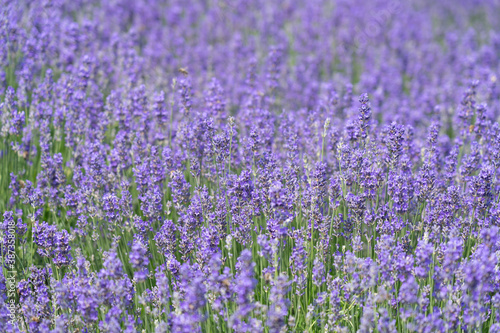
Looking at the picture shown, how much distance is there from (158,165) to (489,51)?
5903mm

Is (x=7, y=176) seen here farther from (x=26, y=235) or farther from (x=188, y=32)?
(x=188, y=32)

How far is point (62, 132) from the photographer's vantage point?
4.95m

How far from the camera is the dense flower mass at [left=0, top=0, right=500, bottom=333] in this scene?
288 cm

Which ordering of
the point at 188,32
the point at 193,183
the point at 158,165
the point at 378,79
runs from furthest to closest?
the point at 188,32, the point at 378,79, the point at 193,183, the point at 158,165

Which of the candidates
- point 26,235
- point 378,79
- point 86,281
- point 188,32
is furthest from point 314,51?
point 86,281

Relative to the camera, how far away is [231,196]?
379cm

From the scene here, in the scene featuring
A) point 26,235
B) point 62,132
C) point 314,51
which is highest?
point 314,51

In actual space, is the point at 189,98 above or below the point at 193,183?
above

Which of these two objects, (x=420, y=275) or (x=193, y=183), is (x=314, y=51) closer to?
(x=193, y=183)

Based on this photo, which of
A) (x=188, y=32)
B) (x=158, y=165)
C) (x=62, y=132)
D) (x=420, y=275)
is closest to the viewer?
(x=420, y=275)

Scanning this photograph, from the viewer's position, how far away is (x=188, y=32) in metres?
8.45

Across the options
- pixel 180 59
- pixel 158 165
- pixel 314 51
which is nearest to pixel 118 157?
pixel 158 165

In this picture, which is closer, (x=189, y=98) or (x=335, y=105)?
(x=189, y=98)

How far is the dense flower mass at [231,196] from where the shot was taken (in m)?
2.88
